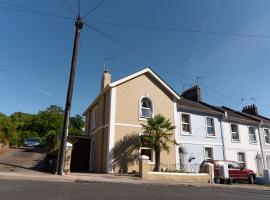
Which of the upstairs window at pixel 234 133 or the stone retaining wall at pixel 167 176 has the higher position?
the upstairs window at pixel 234 133

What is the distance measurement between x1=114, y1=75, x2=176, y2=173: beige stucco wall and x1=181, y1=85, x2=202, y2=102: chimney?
7179 millimetres

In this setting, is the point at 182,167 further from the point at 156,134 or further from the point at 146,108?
the point at 146,108

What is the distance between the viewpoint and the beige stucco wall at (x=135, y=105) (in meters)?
19.1

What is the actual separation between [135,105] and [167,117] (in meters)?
3.15

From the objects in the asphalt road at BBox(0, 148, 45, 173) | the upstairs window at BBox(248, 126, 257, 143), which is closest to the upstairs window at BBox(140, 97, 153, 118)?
the asphalt road at BBox(0, 148, 45, 173)

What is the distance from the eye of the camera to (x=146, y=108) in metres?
20.9

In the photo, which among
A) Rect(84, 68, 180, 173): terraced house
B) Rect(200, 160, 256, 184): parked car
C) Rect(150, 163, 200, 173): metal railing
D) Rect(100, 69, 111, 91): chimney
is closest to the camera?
Rect(84, 68, 180, 173): terraced house

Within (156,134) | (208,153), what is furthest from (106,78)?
(208,153)

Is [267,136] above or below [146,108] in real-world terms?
below

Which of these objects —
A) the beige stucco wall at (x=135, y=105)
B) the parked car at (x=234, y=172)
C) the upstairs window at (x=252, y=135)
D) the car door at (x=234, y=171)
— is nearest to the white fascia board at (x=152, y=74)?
the beige stucco wall at (x=135, y=105)

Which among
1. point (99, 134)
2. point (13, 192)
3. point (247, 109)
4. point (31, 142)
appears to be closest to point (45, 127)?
point (31, 142)

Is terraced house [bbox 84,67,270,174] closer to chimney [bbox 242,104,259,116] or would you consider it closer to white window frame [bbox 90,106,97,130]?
white window frame [bbox 90,106,97,130]

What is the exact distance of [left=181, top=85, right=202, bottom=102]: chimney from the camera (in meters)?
28.5

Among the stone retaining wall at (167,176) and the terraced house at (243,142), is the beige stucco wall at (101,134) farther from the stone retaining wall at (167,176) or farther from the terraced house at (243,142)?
the terraced house at (243,142)
